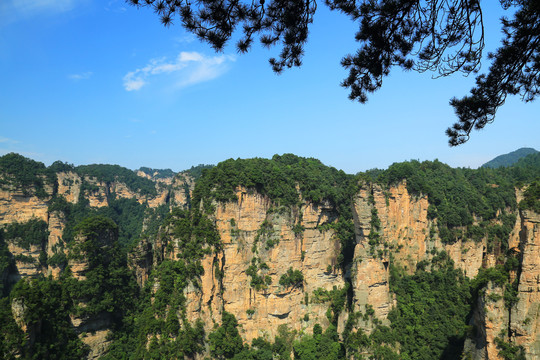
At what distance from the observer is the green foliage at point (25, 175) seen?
47.9m

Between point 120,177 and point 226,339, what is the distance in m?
65.1

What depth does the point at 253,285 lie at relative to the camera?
2912cm

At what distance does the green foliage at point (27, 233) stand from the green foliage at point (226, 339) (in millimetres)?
34170

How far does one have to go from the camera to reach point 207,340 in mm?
26703

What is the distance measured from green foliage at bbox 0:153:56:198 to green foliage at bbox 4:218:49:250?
15.4 feet

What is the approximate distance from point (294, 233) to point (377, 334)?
10.6 meters

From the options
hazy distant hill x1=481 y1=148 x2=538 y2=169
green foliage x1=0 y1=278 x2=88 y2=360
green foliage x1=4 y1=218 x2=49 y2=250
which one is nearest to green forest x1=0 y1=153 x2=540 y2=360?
green foliage x1=0 y1=278 x2=88 y2=360

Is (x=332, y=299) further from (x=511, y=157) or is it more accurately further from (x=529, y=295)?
(x=511, y=157)

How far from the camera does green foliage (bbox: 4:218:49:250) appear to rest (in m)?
45.0

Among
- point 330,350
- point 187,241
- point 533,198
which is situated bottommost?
point 330,350

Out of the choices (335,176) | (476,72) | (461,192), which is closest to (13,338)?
(476,72)

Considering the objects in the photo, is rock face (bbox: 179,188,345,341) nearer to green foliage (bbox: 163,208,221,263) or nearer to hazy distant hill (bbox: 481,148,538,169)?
green foliage (bbox: 163,208,221,263)

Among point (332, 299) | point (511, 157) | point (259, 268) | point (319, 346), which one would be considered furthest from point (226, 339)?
point (511, 157)

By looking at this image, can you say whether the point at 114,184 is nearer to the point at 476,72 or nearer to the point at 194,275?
the point at 194,275
